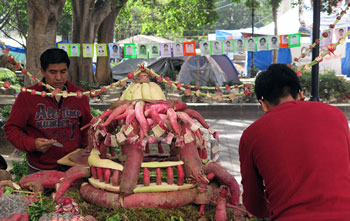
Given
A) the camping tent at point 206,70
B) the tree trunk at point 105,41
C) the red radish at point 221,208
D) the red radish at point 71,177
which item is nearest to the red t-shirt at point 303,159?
the red radish at point 221,208

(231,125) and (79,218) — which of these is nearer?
(79,218)

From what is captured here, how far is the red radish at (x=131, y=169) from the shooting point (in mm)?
2773

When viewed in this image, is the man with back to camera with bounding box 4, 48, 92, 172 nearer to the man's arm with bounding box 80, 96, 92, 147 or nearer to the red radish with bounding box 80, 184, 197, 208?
the man's arm with bounding box 80, 96, 92, 147

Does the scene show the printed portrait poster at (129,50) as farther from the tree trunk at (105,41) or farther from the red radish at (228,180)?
the red radish at (228,180)

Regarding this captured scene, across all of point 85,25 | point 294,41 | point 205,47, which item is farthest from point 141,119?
point 85,25

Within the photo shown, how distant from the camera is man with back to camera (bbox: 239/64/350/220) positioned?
198 centimetres

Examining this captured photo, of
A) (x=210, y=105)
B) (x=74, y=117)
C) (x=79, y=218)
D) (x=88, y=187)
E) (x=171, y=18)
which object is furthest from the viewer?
(x=171, y=18)

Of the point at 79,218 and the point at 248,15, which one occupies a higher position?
the point at 248,15

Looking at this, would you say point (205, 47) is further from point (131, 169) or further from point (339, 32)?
point (131, 169)

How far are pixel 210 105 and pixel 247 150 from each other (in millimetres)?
10928

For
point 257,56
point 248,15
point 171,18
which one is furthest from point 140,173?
point 248,15

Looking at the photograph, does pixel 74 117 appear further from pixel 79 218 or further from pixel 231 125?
pixel 231 125

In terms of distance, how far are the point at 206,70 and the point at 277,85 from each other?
18.0 metres

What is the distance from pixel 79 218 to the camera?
2723 mm
